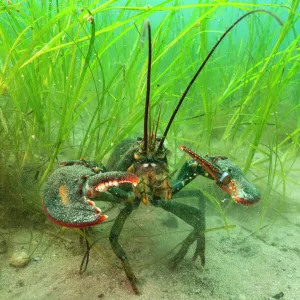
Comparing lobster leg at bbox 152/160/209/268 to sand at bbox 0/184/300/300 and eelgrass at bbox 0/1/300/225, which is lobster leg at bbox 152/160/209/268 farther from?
eelgrass at bbox 0/1/300/225

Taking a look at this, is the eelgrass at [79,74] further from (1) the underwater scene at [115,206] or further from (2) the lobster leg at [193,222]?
(2) the lobster leg at [193,222]

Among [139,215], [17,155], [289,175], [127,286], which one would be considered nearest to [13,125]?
[17,155]

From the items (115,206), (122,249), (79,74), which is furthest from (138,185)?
(79,74)

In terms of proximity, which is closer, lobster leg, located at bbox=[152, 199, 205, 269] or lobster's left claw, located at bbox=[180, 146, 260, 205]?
lobster's left claw, located at bbox=[180, 146, 260, 205]

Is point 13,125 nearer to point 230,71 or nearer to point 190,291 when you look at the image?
point 190,291

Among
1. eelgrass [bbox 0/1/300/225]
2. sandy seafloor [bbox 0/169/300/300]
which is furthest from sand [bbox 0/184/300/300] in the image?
eelgrass [bbox 0/1/300/225]

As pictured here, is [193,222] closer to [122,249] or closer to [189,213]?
[189,213]

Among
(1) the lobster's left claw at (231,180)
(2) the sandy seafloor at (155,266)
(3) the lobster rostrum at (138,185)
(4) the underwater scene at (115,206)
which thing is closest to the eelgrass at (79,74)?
(4) the underwater scene at (115,206)
